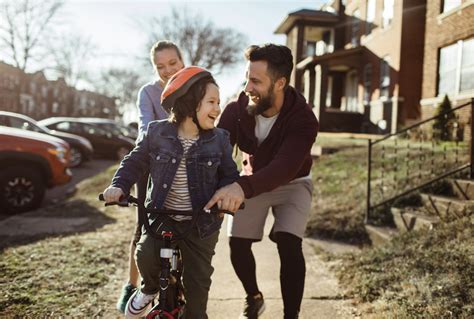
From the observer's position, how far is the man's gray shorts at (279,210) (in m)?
3.15

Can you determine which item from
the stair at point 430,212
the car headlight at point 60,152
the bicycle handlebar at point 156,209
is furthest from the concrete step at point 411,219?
the car headlight at point 60,152

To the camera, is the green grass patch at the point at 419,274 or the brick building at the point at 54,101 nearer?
the green grass patch at the point at 419,274

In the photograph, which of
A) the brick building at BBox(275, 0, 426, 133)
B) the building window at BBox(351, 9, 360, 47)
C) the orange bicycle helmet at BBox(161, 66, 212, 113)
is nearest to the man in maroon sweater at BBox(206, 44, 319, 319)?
the orange bicycle helmet at BBox(161, 66, 212, 113)

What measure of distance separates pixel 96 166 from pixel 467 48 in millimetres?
11602

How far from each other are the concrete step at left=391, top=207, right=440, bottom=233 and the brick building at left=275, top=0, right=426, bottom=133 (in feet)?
37.5

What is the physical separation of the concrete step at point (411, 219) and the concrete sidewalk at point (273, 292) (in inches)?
46.6

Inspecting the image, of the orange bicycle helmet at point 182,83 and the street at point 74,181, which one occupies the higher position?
the orange bicycle helmet at point 182,83

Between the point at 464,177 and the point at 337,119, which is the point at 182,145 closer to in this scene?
the point at 464,177

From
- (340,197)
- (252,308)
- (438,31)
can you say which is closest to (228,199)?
(252,308)

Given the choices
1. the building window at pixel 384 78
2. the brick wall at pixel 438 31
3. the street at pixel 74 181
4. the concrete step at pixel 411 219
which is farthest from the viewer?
the building window at pixel 384 78

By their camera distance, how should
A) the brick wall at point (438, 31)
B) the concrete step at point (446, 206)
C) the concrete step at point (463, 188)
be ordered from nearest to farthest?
the concrete step at point (446, 206), the concrete step at point (463, 188), the brick wall at point (438, 31)

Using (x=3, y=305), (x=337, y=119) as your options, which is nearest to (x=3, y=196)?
(x=3, y=305)

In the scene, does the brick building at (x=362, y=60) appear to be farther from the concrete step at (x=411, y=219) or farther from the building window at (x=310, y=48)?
the concrete step at (x=411, y=219)

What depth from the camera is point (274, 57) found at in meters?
3.02
